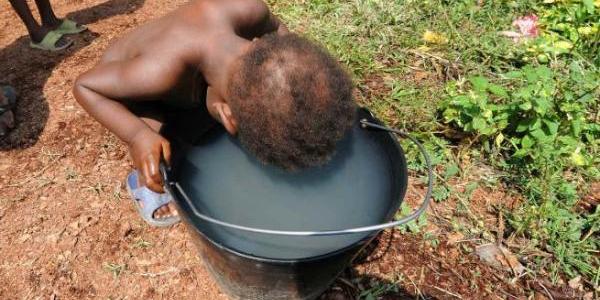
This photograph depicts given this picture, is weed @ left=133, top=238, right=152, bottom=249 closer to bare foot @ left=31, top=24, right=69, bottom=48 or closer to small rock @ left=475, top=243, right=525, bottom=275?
small rock @ left=475, top=243, right=525, bottom=275

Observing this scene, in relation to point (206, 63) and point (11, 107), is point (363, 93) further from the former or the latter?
point (11, 107)

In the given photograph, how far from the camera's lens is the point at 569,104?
1923 mm

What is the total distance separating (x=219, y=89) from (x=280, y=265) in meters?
0.60

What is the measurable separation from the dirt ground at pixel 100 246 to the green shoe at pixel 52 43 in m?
0.54

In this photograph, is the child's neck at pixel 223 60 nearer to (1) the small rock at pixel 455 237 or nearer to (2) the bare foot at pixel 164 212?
(2) the bare foot at pixel 164 212

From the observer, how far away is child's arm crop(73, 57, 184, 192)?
1.42m

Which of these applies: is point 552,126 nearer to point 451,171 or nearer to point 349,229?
point 451,171

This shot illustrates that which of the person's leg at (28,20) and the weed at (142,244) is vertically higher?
the person's leg at (28,20)

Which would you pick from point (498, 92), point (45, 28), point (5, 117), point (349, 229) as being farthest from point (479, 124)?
point (45, 28)

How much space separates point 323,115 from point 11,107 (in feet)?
6.00

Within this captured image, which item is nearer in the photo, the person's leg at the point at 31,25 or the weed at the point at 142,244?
the weed at the point at 142,244

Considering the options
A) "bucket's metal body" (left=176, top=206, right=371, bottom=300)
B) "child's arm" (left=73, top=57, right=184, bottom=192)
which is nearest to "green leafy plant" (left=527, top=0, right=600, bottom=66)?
"bucket's metal body" (left=176, top=206, right=371, bottom=300)

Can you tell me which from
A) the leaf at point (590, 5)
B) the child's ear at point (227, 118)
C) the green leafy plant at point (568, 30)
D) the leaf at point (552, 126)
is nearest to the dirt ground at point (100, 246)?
the leaf at point (552, 126)

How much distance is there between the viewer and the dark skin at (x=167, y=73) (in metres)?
1.36
